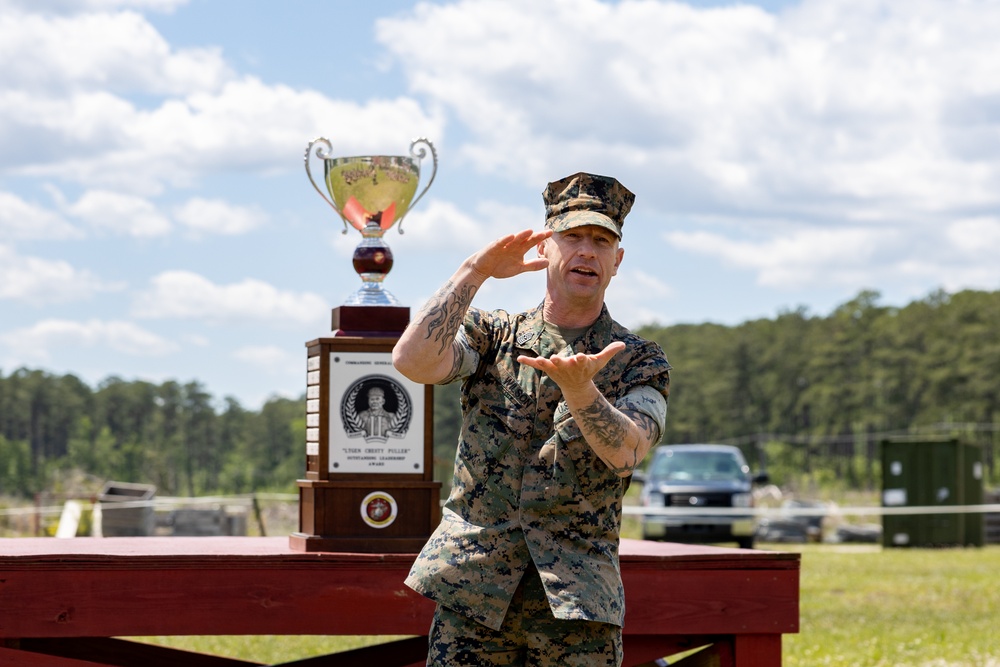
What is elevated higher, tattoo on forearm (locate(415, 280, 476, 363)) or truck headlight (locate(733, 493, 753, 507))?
tattoo on forearm (locate(415, 280, 476, 363))

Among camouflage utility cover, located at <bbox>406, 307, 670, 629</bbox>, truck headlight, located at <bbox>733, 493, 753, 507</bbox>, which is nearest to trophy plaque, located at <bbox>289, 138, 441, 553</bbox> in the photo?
camouflage utility cover, located at <bbox>406, 307, 670, 629</bbox>

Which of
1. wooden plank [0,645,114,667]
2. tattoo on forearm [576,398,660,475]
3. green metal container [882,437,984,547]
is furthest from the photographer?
green metal container [882,437,984,547]

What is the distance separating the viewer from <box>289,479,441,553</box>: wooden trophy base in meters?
4.50

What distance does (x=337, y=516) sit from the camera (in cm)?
455

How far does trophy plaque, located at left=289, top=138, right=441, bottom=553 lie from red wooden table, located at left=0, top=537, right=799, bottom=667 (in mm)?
205

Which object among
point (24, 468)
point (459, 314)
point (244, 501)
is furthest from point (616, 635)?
point (24, 468)

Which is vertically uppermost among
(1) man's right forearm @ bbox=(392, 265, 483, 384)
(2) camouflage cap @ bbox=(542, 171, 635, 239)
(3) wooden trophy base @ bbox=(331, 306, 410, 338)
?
(2) camouflage cap @ bbox=(542, 171, 635, 239)

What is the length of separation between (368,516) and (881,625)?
6.64 meters

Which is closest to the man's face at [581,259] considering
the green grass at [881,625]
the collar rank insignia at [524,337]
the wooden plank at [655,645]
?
the collar rank insignia at [524,337]

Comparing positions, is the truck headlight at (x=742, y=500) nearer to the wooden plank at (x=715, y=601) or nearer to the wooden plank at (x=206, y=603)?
the wooden plank at (x=715, y=601)

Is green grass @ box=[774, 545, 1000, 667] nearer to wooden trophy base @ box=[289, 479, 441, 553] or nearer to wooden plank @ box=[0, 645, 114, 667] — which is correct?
wooden trophy base @ box=[289, 479, 441, 553]

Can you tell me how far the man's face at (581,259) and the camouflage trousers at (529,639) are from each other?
68 cm

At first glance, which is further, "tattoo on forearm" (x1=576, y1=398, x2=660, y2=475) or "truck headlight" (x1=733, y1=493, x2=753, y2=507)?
"truck headlight" (x1=733, y1=493, x2=753, y2=507)

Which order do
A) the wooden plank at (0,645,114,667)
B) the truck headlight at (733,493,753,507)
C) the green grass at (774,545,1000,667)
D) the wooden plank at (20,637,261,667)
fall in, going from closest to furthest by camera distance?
the wooden plank at (0,645,114,667), the wooden plank at (20,637,261,667), the green grass at (774,545,1000,667), the truck headlight at (733,493,753,507)
